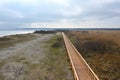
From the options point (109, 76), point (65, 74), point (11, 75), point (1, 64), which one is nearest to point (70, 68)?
point (65, 74)

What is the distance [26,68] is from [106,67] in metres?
6.99

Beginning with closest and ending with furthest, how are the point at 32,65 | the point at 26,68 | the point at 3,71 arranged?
1. the point at 3,71
2. the point at 26,68
3. the point at 32,65

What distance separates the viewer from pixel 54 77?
15320mm

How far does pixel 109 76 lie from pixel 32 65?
6.98 metres

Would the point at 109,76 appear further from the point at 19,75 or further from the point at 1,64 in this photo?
the point at 1,64

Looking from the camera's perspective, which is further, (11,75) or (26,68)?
(26,68)

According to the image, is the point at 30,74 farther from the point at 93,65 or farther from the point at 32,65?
the point at 93,65

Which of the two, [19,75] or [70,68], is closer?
[19,75]

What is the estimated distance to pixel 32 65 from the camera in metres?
19.4

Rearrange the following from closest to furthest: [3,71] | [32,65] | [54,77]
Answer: [54,77] → [3,71] → [32,65]

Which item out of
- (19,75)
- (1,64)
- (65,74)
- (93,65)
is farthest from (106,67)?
(1,64)

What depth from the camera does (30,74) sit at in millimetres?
16109

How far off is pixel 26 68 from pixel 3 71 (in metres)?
2.00

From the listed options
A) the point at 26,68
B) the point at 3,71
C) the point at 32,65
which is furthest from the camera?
the point at 32,65
